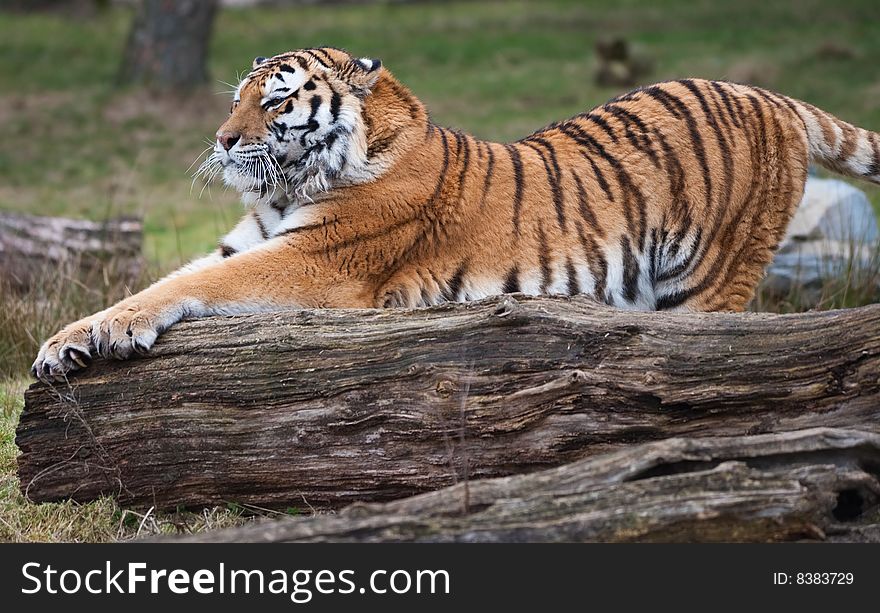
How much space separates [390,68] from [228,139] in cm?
1104

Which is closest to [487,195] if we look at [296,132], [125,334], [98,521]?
[296,132]

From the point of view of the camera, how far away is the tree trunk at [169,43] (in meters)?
12.9

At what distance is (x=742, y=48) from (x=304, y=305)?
12.6 m

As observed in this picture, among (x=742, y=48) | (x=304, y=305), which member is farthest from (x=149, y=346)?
(x=742, y=48)

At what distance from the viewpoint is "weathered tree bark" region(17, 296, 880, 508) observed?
3377 mm

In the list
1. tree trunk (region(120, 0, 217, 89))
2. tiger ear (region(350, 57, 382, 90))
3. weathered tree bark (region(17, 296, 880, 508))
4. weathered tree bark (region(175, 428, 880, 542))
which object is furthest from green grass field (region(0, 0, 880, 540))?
weathered tree bark (region(175, 428, 880, 542))

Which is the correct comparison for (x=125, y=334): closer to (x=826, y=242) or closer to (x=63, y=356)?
(x=63, y=356)

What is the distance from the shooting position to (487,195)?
450cm

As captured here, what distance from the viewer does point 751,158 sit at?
15.7ft

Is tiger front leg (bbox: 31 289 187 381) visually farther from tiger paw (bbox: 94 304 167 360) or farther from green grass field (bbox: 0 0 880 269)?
green grass field (bbox: 0 0 880 269)

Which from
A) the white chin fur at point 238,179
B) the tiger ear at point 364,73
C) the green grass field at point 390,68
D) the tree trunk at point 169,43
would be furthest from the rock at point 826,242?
the tree trunk at point 169,43

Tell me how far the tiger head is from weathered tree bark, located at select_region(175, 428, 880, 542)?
1.79 meters

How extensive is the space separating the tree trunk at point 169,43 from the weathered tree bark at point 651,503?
1096 centimetres
